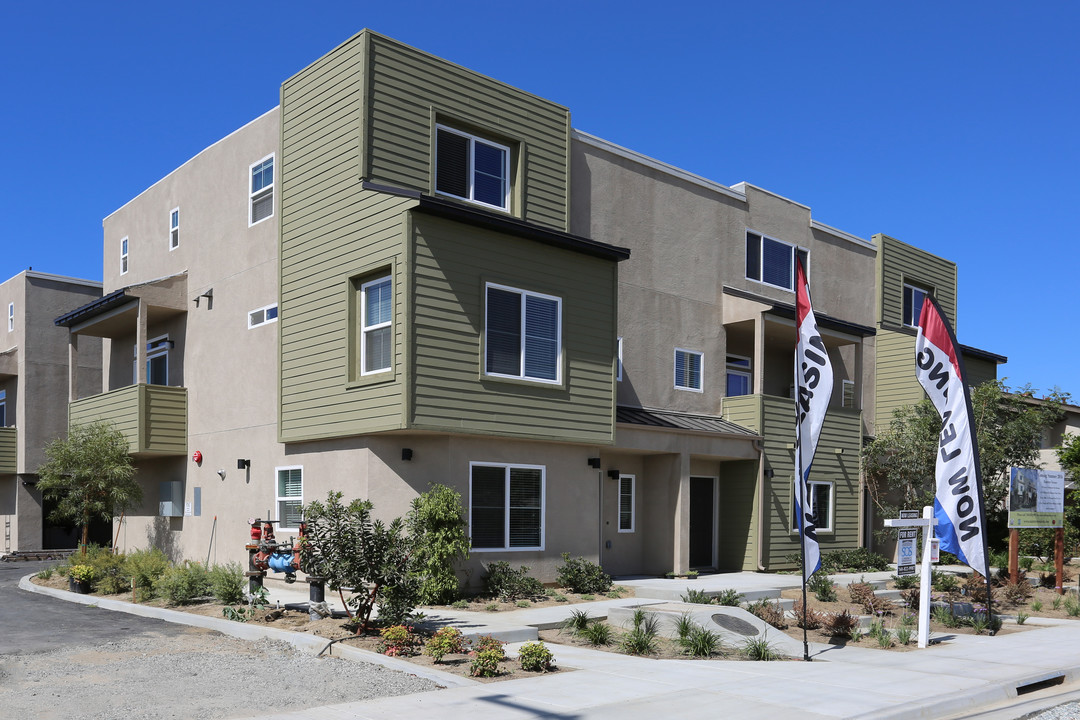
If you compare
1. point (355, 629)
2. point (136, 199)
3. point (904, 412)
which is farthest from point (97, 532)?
point (904, 412)

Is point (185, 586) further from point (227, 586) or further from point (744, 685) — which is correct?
point (744, 685)

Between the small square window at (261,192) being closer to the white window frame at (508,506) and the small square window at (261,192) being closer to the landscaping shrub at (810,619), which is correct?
the white window frame at (508,506)

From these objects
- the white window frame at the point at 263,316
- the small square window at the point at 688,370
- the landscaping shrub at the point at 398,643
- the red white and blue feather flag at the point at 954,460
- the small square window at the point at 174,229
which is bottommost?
the landscaping shrub at the point at 398,643

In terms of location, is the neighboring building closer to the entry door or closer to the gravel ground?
the entry door

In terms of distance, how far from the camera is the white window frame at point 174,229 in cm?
2369

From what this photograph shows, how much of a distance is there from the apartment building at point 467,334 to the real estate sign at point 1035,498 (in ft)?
16.6

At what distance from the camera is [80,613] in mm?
15664

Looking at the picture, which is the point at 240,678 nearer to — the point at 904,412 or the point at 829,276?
the point at 904,412

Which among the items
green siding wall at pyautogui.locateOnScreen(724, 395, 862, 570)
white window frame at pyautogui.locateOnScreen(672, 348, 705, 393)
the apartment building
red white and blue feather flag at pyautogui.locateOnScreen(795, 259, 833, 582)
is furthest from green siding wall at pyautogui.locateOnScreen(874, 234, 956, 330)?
red white and blue feather flag at pyautogui.locateOnScreen(795, 259, 833, 582)

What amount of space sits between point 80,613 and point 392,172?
904 centimetres

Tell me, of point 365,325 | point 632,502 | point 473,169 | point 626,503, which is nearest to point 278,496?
point 365,325

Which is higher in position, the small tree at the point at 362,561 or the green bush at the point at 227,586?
the small tree at the point at 362,561

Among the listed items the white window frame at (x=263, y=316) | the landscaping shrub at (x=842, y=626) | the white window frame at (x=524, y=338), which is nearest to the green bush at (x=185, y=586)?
the white window frame at (x=263, y=316)

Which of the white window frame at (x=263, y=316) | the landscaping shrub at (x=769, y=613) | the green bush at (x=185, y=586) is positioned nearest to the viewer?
the landscaping shrub at (x=769, y=613)
